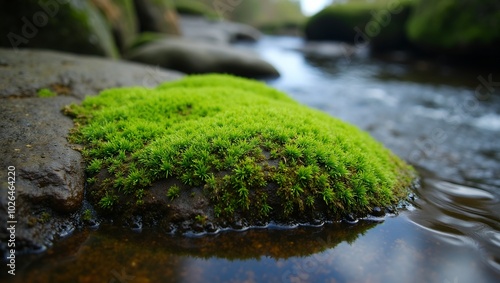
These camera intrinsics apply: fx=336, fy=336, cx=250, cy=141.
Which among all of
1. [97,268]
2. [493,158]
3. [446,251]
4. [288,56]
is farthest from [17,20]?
[288,56]

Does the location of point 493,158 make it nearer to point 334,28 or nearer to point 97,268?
point 97,268

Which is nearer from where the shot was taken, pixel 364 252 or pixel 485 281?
pixel 485 281

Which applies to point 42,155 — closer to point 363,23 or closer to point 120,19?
point 120,19

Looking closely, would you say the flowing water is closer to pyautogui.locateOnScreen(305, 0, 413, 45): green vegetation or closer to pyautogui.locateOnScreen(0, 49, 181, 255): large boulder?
pyautogui.locateOnScreen(0, 49, 181, 255): large boulder

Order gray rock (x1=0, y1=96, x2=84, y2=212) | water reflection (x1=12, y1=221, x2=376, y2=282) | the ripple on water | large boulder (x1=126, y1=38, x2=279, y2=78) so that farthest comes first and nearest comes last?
large boulder (x1=126, y1=38, x2=279, y2=78), the ripple on water, gray rock (x1=0, y1=96, x2=84, y2=212), water reflection (x1=12, y1=221, x2=376, y2=282)

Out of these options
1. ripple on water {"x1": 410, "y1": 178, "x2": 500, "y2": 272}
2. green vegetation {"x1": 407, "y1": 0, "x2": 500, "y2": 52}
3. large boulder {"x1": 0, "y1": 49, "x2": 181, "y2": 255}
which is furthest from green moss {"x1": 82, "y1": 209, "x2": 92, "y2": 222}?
green vegetation {"x1": 407, "y1": 0, "x2": 500, "y2": 52}

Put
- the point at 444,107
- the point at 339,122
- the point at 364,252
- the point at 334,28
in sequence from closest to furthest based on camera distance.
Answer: the point at 364,252
the point at 339,122
the point at 444,107
the point at 334,28

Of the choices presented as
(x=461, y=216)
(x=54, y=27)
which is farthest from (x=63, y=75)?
(x=461, y=216)
